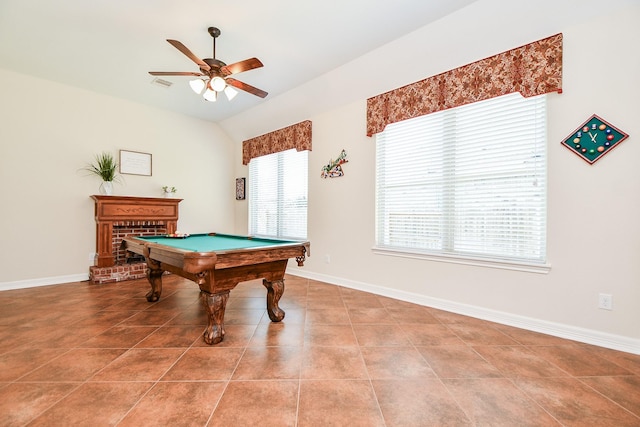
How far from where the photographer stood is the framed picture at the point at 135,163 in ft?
15.1

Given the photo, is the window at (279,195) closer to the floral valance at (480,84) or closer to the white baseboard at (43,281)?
the floral valance at (480,84)

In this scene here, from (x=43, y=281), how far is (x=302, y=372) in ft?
14.6

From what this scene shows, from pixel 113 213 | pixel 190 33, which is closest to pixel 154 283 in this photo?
pixel 113 213

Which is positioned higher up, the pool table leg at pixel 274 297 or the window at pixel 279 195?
the window at pixel 279 195

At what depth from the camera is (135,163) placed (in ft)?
15.5

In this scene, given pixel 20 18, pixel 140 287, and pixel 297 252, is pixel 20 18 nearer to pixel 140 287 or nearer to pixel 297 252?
pixel 140 287

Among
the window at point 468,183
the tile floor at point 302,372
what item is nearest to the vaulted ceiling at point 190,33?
the window at point 468,183

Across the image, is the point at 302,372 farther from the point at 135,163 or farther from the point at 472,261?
the point at 135,163

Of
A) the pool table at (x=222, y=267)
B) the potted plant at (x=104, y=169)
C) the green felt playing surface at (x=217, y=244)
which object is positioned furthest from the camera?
the potted plant at (x=104, y=169)

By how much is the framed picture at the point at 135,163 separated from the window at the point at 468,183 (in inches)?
164

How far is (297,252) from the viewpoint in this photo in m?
2.53

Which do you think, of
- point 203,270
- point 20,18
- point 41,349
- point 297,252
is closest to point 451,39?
point 297,252

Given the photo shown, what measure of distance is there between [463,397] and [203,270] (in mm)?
1854

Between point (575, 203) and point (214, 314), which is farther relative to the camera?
point (575, 203)
